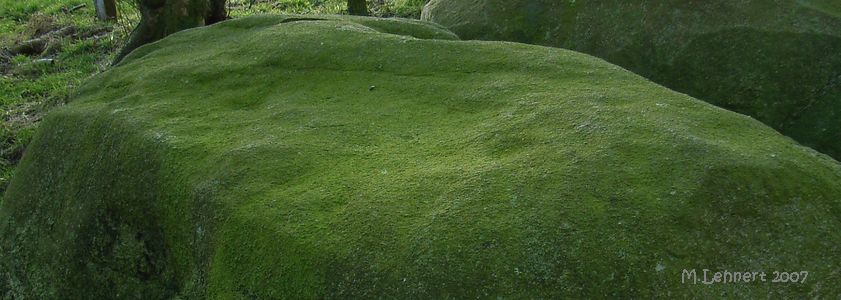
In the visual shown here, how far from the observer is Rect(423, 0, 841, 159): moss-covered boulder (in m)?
5.06

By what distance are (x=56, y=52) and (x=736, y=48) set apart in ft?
29.2

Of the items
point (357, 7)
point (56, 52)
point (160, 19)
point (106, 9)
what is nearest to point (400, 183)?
point (160, 19)

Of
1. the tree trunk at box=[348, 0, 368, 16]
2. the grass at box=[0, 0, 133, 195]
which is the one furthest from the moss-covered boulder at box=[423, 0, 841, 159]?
the grass at box=[0, 0, 133, 195]

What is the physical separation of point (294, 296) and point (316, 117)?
131 centimetres

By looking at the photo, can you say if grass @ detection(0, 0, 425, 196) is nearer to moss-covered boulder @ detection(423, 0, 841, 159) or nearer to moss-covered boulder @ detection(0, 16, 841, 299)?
moss-covered boulder @ detection(0, 16, 841, 299)

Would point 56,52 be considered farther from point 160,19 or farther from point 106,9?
point 160,19

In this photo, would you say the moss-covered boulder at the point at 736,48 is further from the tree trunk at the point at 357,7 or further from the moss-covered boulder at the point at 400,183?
the tree trunk at the point at 357,7

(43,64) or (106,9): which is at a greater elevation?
(106,9)

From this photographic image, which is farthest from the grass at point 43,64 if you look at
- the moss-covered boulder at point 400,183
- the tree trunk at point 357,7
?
the moss-covered boulder at point 400,183

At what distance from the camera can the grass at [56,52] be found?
331 inches

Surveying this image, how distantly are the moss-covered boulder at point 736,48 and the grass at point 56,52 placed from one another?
415 cm

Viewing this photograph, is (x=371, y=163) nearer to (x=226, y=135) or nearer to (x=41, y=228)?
(x=226, y=135)

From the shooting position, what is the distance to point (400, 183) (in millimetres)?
3264

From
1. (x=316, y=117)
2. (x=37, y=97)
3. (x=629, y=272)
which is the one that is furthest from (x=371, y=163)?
(x=37, y=97)
